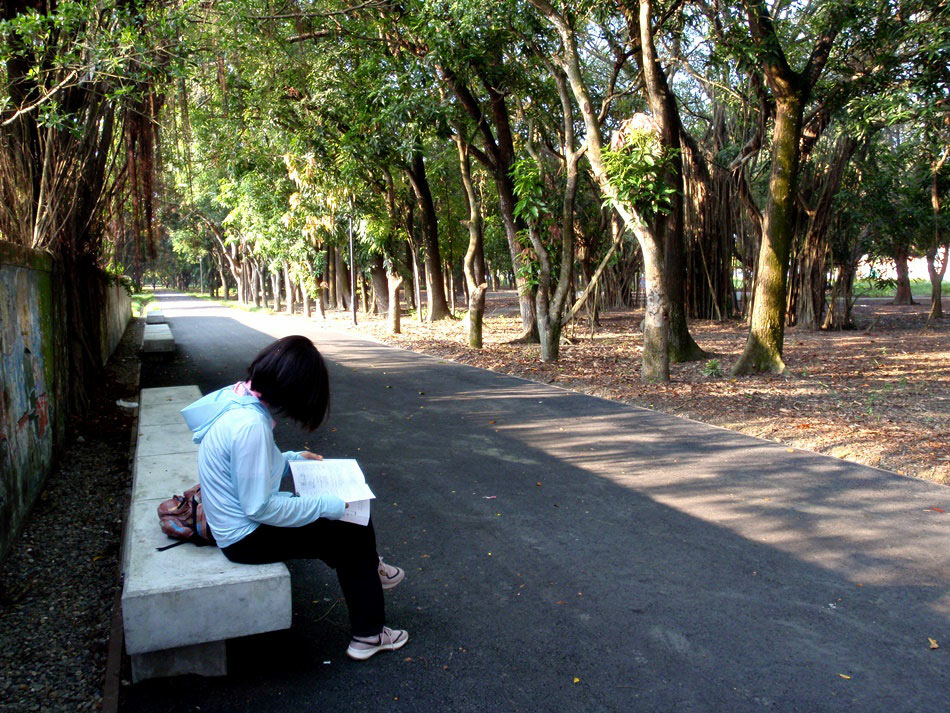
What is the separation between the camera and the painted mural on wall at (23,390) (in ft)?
16.2

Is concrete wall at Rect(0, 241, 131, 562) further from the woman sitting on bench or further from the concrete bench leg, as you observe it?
the woman sitting on bench

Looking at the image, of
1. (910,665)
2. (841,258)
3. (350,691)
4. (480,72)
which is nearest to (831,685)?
(910,665)

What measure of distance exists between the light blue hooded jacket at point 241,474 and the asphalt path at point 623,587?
0.73 m

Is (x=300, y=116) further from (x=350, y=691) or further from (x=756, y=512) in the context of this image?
(x=350, y=691)

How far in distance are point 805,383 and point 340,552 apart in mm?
8938

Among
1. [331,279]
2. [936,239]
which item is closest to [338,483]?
[936,239]

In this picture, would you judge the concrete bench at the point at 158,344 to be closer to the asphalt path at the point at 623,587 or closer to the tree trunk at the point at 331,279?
A: the asphalt path at the point at 623,587

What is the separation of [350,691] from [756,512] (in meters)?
3.55

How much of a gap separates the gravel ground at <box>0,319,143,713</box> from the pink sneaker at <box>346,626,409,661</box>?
1.10 meters

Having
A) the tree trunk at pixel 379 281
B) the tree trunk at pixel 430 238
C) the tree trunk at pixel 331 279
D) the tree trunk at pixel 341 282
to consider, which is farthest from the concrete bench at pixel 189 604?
the tree trunk at pixel 331 279

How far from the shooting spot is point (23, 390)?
562 cm

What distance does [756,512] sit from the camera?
5664 millimetres

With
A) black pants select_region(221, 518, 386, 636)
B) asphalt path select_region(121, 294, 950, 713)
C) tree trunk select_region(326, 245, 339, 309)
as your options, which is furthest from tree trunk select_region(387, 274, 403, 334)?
black pants select_region(221, 518, 386, 636)

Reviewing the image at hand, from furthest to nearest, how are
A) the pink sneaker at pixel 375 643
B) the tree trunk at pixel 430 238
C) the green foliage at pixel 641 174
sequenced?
1. the tree trunk at pixel 430 238
2. the green foliage at pixel 641 174
3. the pink sneaker at pixel 375 643
